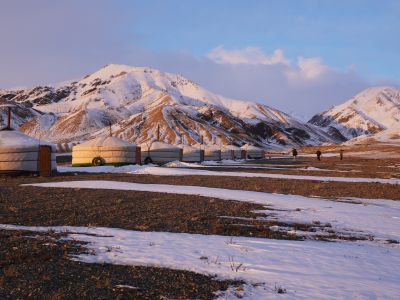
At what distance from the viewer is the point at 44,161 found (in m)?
27.7

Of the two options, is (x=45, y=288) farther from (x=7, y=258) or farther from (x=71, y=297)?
(x=7, y=258)

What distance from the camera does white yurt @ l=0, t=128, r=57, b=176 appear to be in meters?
26.2

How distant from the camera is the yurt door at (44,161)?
2745cm

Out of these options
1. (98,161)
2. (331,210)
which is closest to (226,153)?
(98,161)

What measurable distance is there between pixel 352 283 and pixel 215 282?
5.64 ft

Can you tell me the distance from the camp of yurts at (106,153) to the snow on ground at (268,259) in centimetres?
2957

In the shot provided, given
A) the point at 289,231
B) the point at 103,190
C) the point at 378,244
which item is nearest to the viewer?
the point at 378,244

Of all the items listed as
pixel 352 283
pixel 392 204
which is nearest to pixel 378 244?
pixel 352 283

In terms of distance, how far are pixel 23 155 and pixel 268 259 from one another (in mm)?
22671

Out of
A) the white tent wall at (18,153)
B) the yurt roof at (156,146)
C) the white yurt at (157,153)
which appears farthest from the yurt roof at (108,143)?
the white tent wall at (18,153)

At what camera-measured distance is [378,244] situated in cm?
860

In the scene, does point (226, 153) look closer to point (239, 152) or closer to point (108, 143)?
point (239, 152)

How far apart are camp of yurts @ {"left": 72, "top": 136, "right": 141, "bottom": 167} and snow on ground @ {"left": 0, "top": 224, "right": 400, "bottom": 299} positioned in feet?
97.0

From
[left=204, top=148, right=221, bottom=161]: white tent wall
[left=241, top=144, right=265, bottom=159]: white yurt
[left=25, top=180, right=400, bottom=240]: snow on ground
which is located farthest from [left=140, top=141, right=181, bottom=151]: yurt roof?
[left=241, top=144, right=265, bottom=159]: white yurt
